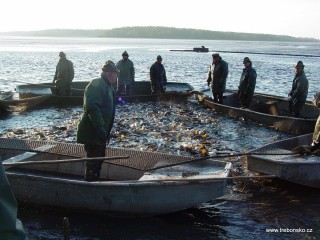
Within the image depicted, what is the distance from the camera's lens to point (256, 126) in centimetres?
1639

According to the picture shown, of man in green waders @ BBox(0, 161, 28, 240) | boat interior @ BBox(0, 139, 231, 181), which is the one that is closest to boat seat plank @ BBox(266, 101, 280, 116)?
boat interior @ BBox(0, 139, 231, 181)

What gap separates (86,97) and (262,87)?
27500 millimetres

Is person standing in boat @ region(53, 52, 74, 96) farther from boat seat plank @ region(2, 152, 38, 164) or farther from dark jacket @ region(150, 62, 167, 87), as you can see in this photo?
boat seat plank @ region(2, 152, 38, 164)

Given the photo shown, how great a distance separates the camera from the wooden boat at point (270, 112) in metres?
14.7

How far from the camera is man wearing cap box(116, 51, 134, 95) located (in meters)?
19.6

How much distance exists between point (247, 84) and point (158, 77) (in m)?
5.25

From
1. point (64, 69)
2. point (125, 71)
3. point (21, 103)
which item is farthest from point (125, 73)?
point (21, 103)

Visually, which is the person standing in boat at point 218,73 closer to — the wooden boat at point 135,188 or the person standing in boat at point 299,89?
the person standing in boat at point 299,89

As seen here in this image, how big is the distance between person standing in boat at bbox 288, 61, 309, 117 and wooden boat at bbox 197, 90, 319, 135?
431mm

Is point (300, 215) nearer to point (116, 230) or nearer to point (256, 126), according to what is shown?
point (116, 230)

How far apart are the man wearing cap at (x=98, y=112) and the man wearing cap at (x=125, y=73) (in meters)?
11.6

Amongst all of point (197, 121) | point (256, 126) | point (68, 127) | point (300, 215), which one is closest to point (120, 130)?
point (68, 127)

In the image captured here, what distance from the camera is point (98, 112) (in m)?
7.26

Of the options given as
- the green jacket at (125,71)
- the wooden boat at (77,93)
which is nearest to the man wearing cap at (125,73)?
the green jacket at (125,71)
